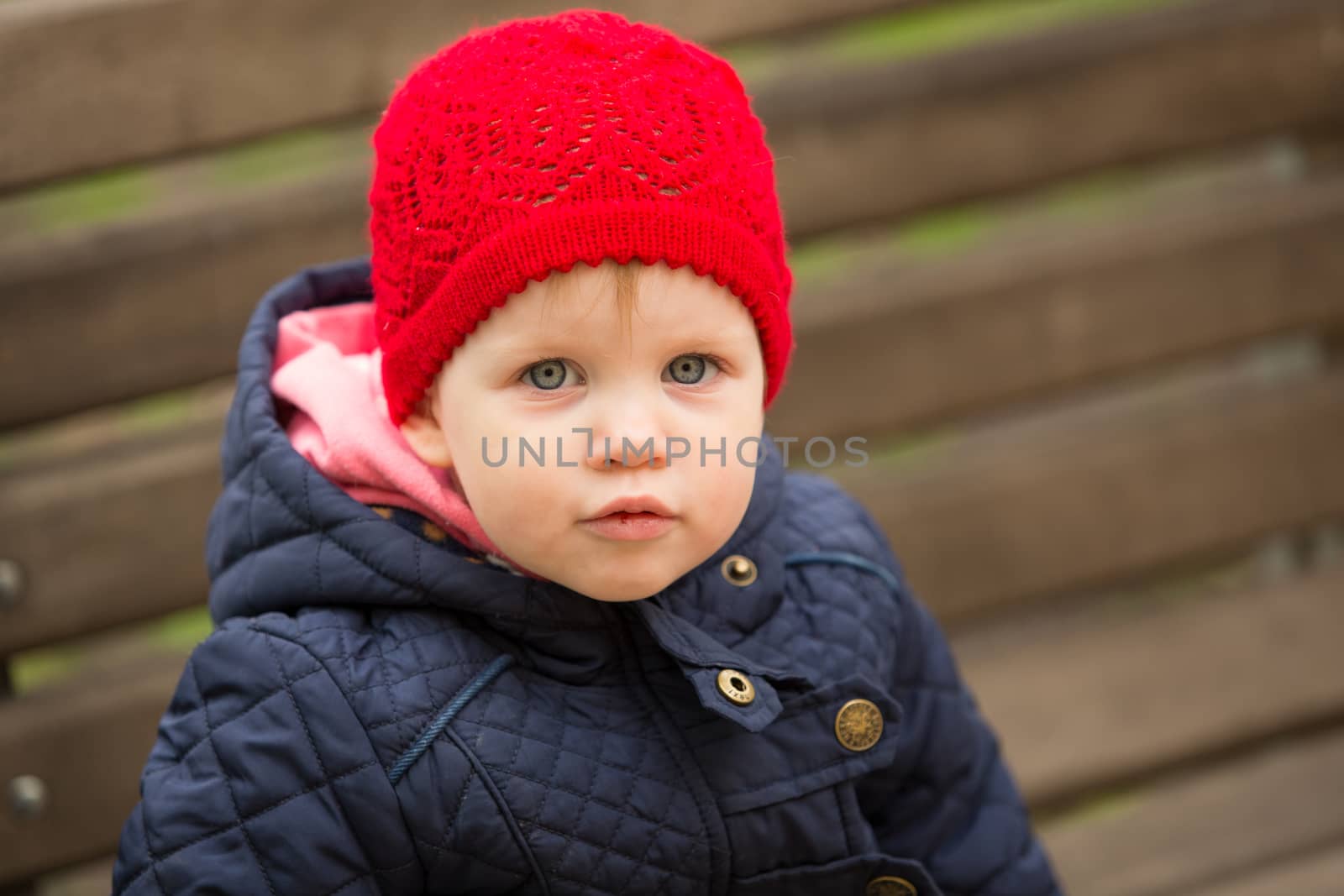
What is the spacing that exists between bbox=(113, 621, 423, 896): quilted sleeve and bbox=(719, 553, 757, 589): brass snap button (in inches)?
13.7

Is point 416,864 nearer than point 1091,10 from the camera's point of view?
Yes

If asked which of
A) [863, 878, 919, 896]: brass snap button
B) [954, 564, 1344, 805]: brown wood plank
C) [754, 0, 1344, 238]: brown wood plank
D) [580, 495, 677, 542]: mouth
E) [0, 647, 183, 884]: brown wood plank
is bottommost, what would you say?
[954, 564, 1344, 805]: brown wood plank

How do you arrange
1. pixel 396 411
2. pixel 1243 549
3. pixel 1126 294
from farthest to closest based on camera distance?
1. pixel 1243 549
2. pixel 1126 294
3. pixel 396 411

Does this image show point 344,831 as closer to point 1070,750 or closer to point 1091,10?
point 1070,750

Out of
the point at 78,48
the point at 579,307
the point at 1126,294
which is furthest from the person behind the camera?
the point at 1126,294

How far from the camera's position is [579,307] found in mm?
1111

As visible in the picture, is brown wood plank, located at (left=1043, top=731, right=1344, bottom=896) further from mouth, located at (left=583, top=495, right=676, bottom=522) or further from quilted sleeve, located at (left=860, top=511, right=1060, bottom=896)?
mouth, located at (left=583, top=495, right=676, bottom=522)

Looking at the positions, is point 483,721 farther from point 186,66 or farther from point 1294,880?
point 1294,880

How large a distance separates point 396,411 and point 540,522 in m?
0.17

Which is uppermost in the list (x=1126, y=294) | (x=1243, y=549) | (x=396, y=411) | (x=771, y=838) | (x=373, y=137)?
(x=373, y=137)

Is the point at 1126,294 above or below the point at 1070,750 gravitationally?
above

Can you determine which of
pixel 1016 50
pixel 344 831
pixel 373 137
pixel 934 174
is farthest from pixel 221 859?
pixel 1016 50

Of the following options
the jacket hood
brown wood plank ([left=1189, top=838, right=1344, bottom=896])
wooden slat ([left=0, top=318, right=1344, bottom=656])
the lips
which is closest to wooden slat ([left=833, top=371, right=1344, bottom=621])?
wooden slat ([left=0, top=318, right=1344, bottom=656])

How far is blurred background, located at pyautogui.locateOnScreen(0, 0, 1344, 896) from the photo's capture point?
167 cm
